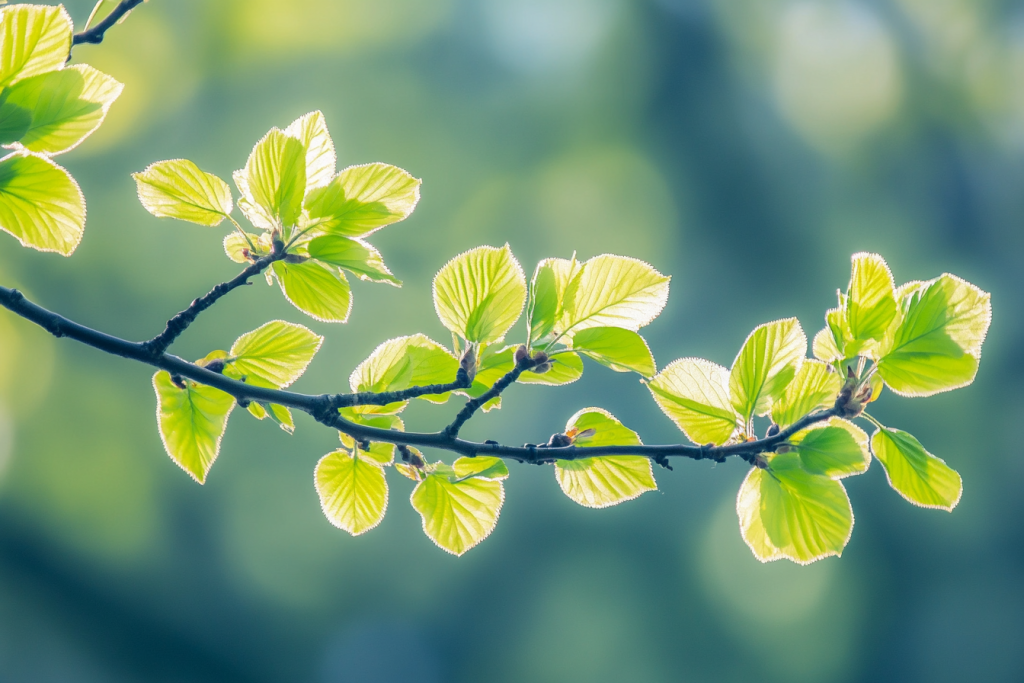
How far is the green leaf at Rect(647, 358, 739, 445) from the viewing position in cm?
54

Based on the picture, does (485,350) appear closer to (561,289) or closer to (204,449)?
(561,289)

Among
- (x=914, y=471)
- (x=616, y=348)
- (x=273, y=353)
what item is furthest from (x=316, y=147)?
(x=914, y=471)

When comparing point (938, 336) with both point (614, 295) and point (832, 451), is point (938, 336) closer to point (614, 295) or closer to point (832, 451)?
point (832, 451)

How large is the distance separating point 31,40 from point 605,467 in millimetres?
477

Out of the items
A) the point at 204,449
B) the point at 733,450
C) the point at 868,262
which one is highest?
the point at 868,262

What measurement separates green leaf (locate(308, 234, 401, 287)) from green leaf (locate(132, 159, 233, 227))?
9cm

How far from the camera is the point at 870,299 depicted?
51 cm

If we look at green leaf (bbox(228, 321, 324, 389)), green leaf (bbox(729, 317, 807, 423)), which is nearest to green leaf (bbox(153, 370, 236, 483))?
green leaf (bbox(228, 321, 324, 389))

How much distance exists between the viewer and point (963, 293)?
51cm

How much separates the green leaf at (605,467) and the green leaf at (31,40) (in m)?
0.43

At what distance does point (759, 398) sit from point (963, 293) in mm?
156

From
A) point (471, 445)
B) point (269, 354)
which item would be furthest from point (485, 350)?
point (269, 354)

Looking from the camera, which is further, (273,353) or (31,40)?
(273,353)

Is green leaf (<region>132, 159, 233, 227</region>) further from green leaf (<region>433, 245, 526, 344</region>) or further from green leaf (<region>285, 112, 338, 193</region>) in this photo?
green leaf (<region>433, 245, 526, 344</region>)
